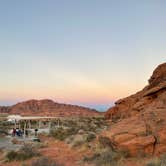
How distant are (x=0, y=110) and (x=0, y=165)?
149177 millimetres

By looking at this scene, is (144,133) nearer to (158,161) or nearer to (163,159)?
(163,159)

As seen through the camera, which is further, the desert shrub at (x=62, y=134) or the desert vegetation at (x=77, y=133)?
the desert shrub at (x=62, y=134)

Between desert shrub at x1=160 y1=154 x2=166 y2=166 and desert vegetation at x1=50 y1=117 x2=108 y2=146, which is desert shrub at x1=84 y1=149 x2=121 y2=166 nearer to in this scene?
desert shrub at x1=160 y1=154 x2=166 y2=166

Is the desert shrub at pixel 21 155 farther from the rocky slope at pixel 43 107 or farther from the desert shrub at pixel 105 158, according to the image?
the rocky slope at pixel 43 107

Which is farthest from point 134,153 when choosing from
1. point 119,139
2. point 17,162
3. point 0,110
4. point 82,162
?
point 0,110

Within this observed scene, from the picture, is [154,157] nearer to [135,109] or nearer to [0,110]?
[135,109]

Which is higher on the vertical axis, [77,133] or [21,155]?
[77,133]

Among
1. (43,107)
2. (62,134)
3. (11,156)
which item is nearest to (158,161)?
(11,156)

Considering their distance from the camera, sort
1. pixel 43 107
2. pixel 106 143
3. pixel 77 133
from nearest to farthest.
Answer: pixel 106 143, pixel 77 133, pixel 43 107

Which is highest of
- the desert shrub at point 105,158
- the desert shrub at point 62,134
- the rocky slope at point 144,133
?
the rocky slope at point 144,133

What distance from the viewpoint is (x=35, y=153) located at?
16.5 metres

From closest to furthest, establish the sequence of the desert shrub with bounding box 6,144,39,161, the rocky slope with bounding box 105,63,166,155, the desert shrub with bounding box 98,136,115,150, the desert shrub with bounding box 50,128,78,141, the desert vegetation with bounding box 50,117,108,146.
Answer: the rocky slope with bounding box 105,63,166,155 < the desert shrub with bounding box 98,136,115,150 < the desert shrub with bounding box 6,144,39,161 < the desert vegetation with bounding box 50,117,108,146 < the desert shrub with bounding box 50,128,78,141

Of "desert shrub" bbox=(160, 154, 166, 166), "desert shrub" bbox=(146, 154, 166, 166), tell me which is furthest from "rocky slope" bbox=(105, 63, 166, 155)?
"desert shrub" bbox=(146, 154, 166, 166)

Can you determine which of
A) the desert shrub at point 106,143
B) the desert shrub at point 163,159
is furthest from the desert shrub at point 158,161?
the desert shrub at point 106,143
